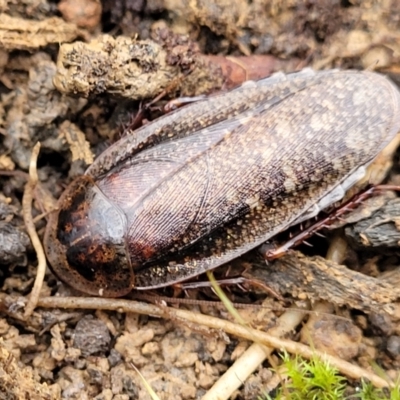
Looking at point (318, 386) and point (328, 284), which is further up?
point (328, 284)

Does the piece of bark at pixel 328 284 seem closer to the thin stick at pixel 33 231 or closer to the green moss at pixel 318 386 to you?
the green moss at pixel 318 386

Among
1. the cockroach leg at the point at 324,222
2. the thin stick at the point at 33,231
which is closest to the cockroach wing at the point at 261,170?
the cockroach leg at the point at 324,222

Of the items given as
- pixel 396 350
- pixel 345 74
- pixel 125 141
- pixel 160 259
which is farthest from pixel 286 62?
pixel 396 350

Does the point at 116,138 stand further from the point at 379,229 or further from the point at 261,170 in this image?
the point at 379,229

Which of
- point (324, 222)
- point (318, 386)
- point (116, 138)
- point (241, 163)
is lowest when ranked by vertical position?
point (318, 386)

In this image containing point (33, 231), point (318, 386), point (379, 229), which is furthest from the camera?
point (33, 231)

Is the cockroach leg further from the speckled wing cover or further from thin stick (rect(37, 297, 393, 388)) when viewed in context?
thin stick (rect(37, 297, 393, 388))

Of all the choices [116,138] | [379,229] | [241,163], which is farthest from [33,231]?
[379,229]
